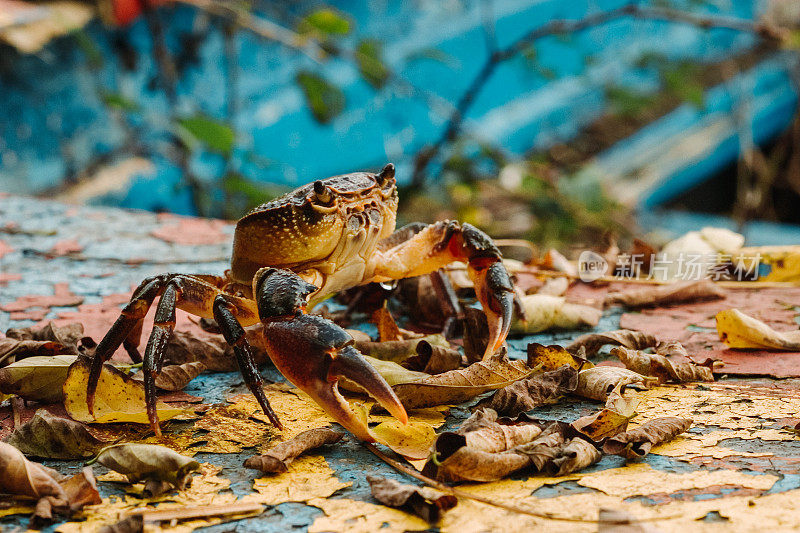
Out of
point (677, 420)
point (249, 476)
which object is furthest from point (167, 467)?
point (677, 420)

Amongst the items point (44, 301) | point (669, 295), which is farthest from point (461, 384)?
point (44, 301)

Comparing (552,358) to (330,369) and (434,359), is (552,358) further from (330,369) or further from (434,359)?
(330,369)

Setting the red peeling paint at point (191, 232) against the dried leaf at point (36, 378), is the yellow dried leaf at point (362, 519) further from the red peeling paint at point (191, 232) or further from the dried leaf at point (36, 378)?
the red peeling paint at point (191, 232)

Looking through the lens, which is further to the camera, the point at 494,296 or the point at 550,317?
the point at 550,317

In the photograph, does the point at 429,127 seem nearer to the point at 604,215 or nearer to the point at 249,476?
the point at 604,215

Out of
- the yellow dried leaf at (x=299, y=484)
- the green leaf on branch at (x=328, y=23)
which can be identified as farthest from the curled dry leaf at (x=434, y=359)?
the green leaf on branch at (x=328, y=23)

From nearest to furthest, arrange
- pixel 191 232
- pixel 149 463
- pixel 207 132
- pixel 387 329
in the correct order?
pixel 149 463, pixel 387 329, pixel 191 232, pixel 207 132
